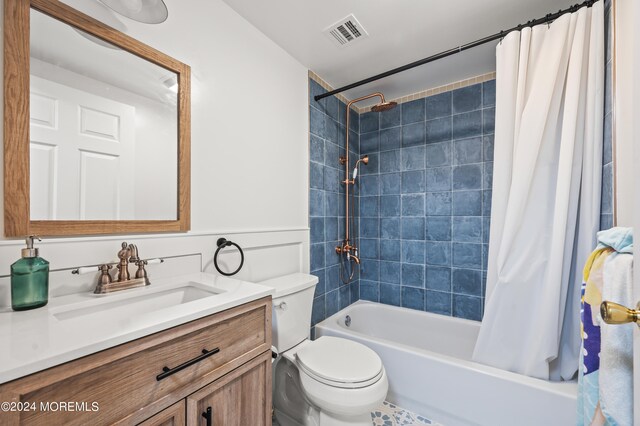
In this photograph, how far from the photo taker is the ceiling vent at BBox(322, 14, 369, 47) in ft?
5.08

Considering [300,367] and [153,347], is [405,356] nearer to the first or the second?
[300,367]

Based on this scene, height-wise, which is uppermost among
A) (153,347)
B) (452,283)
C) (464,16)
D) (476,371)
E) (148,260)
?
(464,16)

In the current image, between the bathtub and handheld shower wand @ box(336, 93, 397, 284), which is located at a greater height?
handheld shower wand @ box(336, 93, 397, 284)

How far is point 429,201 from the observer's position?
2320 millimetres

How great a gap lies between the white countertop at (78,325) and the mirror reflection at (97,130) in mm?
309

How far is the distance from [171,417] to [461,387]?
1.47m

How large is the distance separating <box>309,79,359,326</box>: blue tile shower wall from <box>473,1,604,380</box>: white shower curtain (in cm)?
109

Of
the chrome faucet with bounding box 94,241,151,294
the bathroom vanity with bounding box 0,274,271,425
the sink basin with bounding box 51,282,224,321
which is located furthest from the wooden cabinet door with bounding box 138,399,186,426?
the chrome faucet with bounding box 94,241,151,294

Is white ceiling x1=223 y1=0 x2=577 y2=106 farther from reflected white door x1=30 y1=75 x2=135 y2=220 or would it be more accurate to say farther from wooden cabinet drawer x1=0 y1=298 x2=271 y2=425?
wooden cabinet drawer x1=0 y1=298 x2=271 y2=425

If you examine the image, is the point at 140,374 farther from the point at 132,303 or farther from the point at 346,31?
the point at 346,31

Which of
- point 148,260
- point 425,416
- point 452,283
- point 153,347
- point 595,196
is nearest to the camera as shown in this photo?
point 153,347

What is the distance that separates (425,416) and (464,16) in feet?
7.64

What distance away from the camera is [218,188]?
1.40m

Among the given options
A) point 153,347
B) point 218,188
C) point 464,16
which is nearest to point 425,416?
point 153,347
